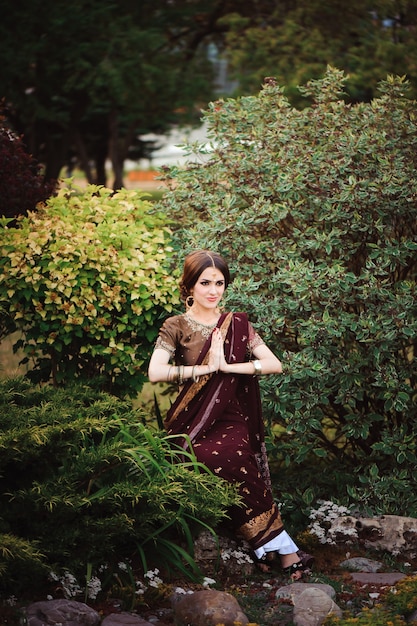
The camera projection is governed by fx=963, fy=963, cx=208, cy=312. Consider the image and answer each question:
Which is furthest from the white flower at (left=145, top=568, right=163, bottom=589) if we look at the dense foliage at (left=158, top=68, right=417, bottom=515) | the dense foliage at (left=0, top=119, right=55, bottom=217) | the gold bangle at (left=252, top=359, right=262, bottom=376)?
the dense foliage at (left=0, top=119, right=55, bottom=217)

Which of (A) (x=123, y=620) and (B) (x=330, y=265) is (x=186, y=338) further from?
(A) (x=123, y=620)

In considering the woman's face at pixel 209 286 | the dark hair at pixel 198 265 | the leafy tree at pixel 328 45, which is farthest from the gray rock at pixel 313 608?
the leafy tree at pixel 328 45

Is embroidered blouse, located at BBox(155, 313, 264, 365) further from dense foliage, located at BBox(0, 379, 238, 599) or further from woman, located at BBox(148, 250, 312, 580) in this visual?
dense foliage, located at BBox(0, 379, 238, 599)

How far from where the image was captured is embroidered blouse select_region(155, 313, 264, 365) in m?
5.23

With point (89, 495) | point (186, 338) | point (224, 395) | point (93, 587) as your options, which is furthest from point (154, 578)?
point (186, 338)

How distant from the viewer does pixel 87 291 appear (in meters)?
6.11

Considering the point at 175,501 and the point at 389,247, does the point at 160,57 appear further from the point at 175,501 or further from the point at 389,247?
the point at 175,501

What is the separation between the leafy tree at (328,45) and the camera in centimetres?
1650

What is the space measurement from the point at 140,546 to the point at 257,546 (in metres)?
0.68

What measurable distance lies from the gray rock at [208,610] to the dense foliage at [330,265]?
5.39ft

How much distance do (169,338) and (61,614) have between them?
1682 mm

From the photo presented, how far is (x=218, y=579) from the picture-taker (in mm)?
4965

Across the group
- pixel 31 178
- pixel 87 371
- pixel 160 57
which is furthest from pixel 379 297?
pixel 160 57

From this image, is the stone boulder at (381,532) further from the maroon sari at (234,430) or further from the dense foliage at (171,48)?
the dense foliage at (171,48)
